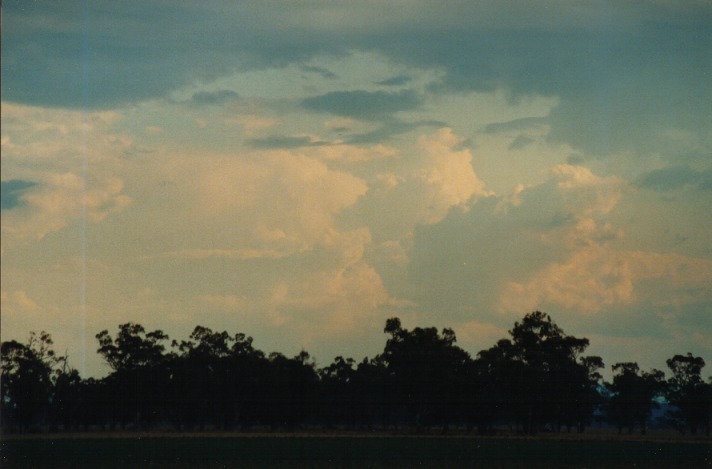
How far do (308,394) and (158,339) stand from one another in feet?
56.9

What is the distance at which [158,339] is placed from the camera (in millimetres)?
100875

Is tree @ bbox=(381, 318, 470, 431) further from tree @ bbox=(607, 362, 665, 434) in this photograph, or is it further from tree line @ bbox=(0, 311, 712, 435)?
tree @ bbox=(607, 362, 665, 434)

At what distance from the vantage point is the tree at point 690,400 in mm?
88438

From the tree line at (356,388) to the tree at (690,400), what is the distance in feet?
0.45

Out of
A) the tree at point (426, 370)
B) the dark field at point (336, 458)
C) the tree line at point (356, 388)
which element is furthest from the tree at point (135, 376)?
the dark field at point (336, 458)

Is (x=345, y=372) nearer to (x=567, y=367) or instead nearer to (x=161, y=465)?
(x=567, y=367)

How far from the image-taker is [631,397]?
3971 inches

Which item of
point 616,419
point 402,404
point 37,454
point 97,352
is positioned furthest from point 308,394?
point 37,454

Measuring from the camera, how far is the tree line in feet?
297

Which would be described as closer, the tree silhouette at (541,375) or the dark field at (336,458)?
the dark field at (336,458)

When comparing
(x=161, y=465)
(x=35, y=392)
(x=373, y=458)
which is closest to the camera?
(x=161, y=465)

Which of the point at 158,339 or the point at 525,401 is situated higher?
the point at 158,339

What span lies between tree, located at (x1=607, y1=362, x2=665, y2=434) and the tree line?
0.50 ft

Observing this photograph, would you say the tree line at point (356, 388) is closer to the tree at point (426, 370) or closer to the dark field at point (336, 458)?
the tree at point (426, 370)
